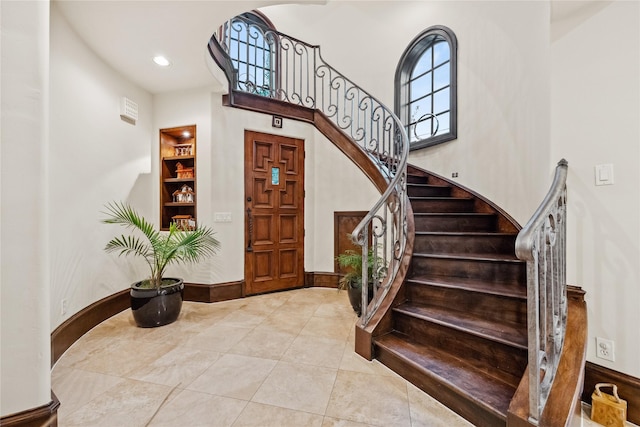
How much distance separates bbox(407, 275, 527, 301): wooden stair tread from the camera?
6.25 ft

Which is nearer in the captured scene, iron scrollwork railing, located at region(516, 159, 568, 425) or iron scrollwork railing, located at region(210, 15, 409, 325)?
iron scrollwork railing, located at region(516, 159, 568, 425)

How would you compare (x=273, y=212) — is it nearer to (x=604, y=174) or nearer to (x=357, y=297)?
(x=357, y=297)

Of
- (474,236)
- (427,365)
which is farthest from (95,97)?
(474,236)

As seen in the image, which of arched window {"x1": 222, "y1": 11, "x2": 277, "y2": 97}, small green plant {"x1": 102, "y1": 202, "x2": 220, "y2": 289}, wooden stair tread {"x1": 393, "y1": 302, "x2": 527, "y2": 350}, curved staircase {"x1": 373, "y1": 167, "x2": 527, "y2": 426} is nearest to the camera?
curved staircase {"x1": 373, "y1": 167, "x2": 527, "y2": 426}

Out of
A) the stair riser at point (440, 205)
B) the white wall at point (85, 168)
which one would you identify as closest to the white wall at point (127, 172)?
the white wall at point (85, 168)

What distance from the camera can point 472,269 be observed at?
2256mm

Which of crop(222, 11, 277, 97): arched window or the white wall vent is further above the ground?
crop(222, 11, 277, 97): arched window

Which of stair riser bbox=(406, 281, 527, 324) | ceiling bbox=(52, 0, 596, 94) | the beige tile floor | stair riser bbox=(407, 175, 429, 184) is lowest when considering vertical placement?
the beige tile floor

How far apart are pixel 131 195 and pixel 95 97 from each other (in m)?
1.04

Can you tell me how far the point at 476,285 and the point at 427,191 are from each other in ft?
5.52

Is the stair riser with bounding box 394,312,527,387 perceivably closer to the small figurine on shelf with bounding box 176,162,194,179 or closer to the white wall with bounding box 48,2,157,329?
the white wall with bounding box 48,2,157,329

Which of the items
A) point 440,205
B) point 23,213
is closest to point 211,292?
point 23,213

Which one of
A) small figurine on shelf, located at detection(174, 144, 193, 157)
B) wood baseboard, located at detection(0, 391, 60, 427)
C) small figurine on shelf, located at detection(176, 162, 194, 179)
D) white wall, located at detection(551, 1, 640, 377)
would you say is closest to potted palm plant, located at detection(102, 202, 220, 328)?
small figurine on shelf, located at detection(176, 162, 194, 179)

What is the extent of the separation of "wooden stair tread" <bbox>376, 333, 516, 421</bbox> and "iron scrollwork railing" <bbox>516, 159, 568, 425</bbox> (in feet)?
0.71
